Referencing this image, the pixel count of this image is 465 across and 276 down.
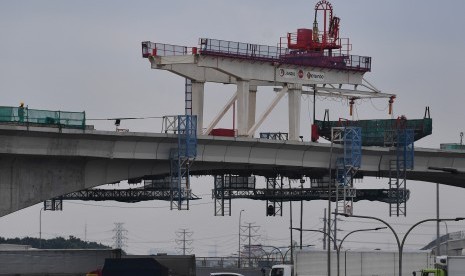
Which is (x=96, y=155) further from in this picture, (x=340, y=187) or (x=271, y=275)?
(x=340, y=187)

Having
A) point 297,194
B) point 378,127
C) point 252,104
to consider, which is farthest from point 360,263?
point 297,194

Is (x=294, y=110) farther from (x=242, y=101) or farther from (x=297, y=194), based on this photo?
(x=297, y=194)

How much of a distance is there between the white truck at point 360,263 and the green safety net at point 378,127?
24397mm

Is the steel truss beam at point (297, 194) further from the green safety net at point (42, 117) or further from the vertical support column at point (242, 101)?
the green safety net at point (42, 117)

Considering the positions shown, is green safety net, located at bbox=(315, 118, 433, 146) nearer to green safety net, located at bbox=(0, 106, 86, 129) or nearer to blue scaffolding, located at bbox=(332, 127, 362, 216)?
blue scaffolding, located at bbox=(332, 127, 362, 216)

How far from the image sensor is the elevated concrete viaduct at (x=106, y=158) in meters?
86.8

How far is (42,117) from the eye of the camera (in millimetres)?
87875

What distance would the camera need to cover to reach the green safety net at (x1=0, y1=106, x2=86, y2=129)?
8594cm

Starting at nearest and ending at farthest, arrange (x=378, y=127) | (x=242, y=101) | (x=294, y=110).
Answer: (x=242, y=101), (x=294, y=110), (x=378, y=127)

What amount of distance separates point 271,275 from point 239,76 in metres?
18.5

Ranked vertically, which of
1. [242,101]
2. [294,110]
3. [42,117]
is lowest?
[42,117]

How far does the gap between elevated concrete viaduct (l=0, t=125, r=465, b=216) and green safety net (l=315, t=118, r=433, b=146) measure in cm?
374

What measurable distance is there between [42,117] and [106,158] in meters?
6.46

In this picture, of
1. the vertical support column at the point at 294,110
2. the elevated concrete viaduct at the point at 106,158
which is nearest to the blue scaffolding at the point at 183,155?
the elevated concrete viaduct at the point at 106,158
